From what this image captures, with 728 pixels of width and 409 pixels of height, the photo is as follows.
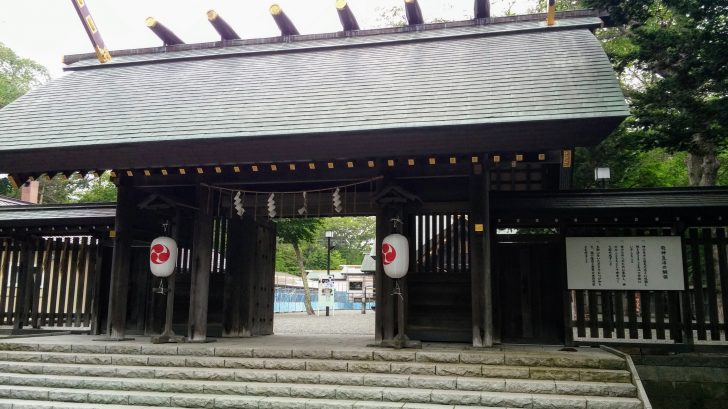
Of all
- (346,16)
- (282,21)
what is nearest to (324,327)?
(282,21)

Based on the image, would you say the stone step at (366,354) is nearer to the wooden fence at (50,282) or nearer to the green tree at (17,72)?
the wooden fence at (50,282)

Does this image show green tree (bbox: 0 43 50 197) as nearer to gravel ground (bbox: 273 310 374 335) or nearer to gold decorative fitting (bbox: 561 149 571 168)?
gravel ground (bbox: 273 310 374 335)

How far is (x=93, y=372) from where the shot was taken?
7.63 meters

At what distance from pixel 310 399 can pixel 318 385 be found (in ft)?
1.04

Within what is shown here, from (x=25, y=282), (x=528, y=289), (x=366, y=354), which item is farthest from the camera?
(x=25, y=282)

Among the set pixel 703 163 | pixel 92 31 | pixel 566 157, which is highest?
pixel 92 31

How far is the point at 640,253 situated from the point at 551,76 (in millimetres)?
3162

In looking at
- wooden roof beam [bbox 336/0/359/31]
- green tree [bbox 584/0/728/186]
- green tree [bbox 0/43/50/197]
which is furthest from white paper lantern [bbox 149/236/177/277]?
green tree [bbox 0/43/50/197]

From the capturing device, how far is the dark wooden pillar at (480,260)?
812 cm

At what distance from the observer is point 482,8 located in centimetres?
1083

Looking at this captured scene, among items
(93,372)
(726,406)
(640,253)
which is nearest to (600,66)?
(640,253)

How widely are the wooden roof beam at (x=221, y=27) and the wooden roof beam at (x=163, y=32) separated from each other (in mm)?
1002

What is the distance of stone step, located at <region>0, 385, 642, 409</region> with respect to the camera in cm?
604

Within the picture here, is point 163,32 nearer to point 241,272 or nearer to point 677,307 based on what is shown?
point 241,272
